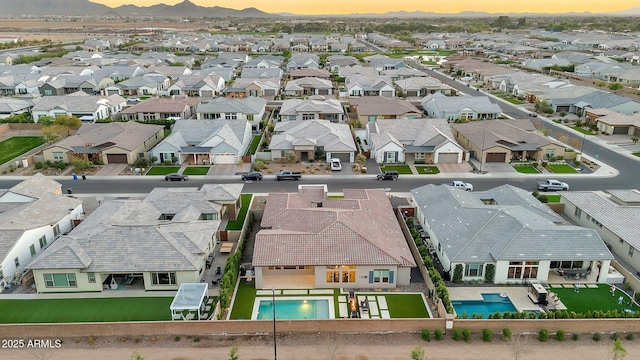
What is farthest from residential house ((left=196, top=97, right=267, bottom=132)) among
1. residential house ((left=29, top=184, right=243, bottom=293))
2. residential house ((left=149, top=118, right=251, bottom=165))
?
residential house ((left=29, top=184, right=243, bottom=293))

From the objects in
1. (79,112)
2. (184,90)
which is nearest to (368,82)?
(184,90)

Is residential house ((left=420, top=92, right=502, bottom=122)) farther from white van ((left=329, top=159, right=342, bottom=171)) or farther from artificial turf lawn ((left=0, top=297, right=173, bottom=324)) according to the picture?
artificial turf lawn ((left=0, top=297, right=173, bottom=324))

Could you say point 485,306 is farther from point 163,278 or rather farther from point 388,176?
point 388,176

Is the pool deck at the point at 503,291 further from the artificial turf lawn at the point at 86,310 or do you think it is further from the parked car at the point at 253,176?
the parked car at the point at 253,176

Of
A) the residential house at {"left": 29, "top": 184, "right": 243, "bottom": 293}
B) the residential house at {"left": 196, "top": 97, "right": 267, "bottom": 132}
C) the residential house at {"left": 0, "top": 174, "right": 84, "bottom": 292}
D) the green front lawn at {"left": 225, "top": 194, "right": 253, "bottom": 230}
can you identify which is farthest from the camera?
the residential house at {"left": 196, "top": 97, "right": 267, "bottom": 132}

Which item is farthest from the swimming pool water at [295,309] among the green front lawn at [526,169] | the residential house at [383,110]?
the residential house at [383,110]

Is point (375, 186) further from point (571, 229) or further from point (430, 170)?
point (571, 229)
